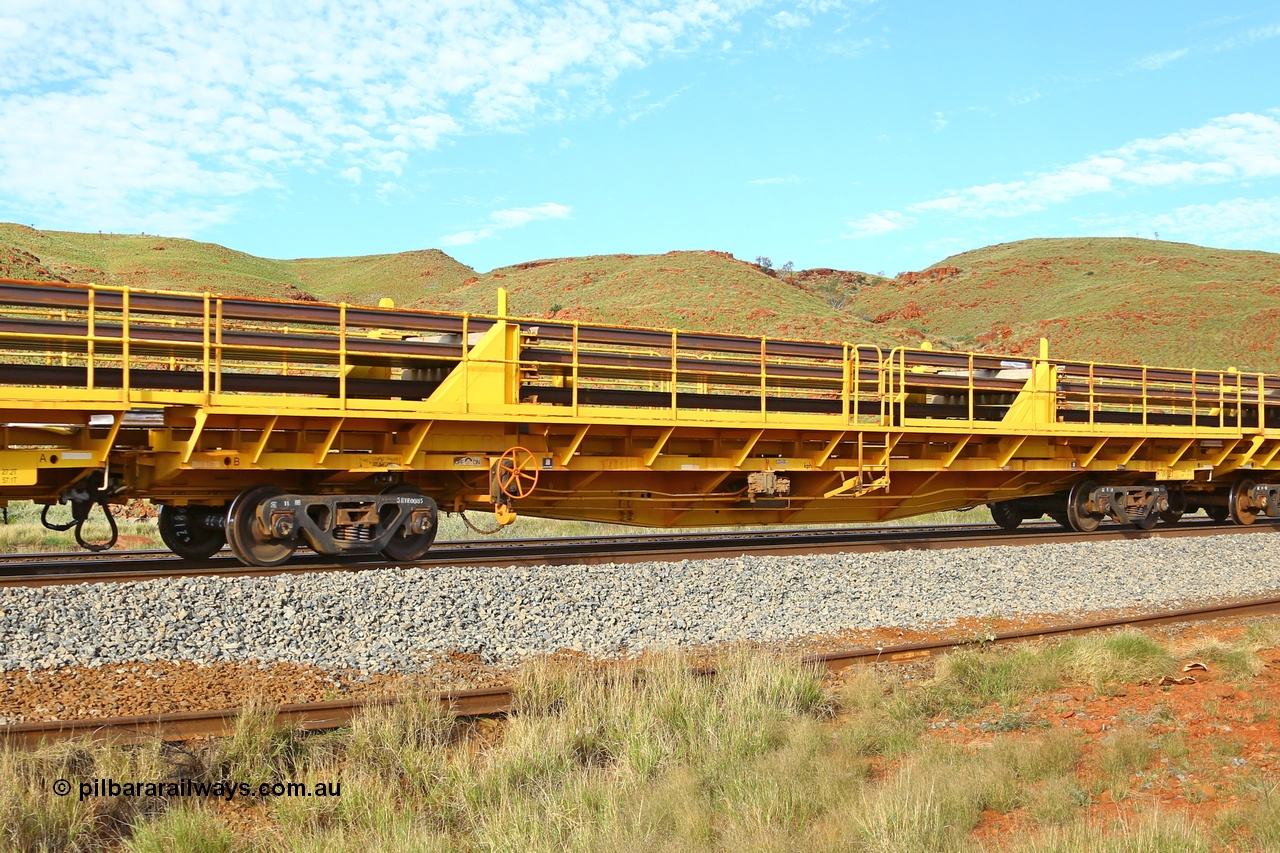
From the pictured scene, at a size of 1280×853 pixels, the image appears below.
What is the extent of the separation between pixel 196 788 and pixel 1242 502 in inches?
767

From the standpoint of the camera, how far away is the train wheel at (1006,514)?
58.6 feet

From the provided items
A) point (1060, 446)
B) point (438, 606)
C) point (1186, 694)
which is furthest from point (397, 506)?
point (1060, 446)

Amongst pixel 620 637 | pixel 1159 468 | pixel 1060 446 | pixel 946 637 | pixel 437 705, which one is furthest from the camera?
pixel 1159 468

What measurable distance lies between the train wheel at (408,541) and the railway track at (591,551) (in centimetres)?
15

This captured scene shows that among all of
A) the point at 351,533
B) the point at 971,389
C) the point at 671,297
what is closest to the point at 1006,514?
the point at 971,389

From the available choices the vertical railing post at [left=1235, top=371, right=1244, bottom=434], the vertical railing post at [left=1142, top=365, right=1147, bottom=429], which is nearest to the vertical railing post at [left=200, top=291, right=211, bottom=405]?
the vertical railing post at [left=1142, top=365, right=1147, bottom=429]

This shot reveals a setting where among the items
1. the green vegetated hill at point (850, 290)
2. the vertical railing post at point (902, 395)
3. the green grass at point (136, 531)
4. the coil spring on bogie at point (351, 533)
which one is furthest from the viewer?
the green vegetated hill at point (850, 290)

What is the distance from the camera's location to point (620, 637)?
344 inches

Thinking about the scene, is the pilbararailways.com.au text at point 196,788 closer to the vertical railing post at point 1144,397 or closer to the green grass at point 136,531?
the green grass at point 136,531

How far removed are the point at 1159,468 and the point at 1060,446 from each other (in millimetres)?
2487

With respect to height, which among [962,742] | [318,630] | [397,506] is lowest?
[962,742]

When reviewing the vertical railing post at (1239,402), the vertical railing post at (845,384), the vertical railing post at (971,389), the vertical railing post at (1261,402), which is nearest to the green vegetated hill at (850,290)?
the vertical railing post at (1239,402)

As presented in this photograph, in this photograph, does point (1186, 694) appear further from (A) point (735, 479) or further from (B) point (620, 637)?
(A) point (735, 479)

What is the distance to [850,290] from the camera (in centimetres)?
9788
